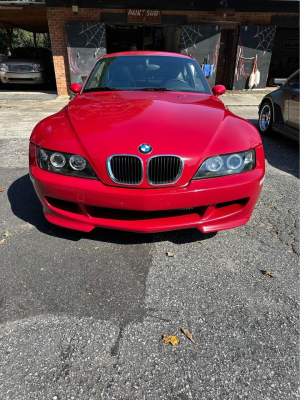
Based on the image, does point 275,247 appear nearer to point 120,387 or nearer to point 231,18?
point 120,387

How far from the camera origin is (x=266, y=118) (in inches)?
250

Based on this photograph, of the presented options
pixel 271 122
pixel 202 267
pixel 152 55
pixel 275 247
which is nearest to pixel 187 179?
pixel 202 267

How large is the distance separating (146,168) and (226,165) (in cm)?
64

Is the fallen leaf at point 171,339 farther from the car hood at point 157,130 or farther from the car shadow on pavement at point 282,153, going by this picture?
the car shadow on pavement at point 282,153

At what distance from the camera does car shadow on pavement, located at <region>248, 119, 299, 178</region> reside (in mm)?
4633

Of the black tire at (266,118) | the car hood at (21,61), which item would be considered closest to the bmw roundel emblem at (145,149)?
the black tire at (266,118)

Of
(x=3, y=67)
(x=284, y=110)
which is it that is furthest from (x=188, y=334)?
(x=3, y=67)

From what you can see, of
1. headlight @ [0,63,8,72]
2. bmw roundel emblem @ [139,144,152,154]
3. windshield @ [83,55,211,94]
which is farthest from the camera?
headlight @ [0,63,8,72]

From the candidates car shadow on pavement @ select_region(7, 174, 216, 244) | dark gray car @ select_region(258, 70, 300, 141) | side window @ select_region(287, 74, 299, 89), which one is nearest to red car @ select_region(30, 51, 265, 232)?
car shadow on pavement @ select_region(7, 174, 216, 244)

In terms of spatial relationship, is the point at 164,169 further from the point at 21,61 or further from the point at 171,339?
the point at 21,61

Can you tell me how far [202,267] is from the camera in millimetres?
2361

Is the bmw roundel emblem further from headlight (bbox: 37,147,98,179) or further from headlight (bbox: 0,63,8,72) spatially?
headlight (bbox: 0,63,8,72)

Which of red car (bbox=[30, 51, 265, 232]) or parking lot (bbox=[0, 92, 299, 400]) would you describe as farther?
red car (bbox=[30, 51, 265, 232])

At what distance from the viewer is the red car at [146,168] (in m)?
2.15
